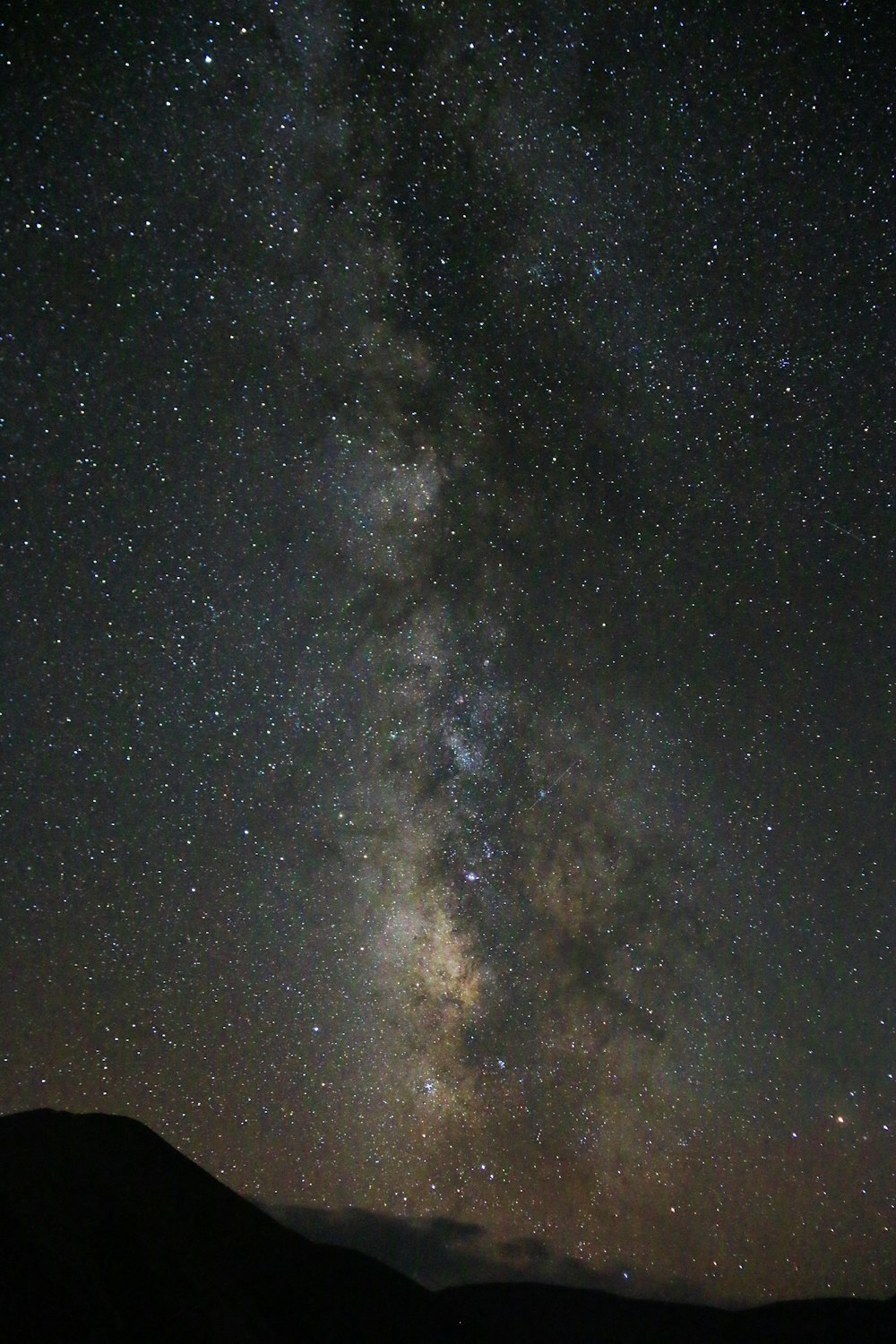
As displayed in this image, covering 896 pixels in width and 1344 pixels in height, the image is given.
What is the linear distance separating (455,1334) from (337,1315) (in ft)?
48.7

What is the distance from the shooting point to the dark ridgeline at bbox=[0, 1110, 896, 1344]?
26.8m

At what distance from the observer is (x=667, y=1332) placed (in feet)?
220

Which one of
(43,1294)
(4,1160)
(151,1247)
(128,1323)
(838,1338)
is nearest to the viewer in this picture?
(43,1294)

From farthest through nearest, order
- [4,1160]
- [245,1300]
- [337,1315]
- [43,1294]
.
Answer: [337,1315] < [245,1300] < [4,1160] < [43,1294]

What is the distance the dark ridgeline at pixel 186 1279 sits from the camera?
26.8m

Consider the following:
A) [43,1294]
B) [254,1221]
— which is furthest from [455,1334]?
[43,1294]

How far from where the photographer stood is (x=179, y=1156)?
4866cm

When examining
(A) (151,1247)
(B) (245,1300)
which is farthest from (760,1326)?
(A) (151,1247)

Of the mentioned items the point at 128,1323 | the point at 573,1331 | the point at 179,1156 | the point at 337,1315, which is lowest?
the point at 573,1331

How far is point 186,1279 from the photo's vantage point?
117 ft

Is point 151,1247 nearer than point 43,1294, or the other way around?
point 43,1294

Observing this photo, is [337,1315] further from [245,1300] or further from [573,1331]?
[573,1331]

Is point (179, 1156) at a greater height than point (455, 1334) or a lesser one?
greater

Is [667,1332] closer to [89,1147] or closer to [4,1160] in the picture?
[89,1147]
